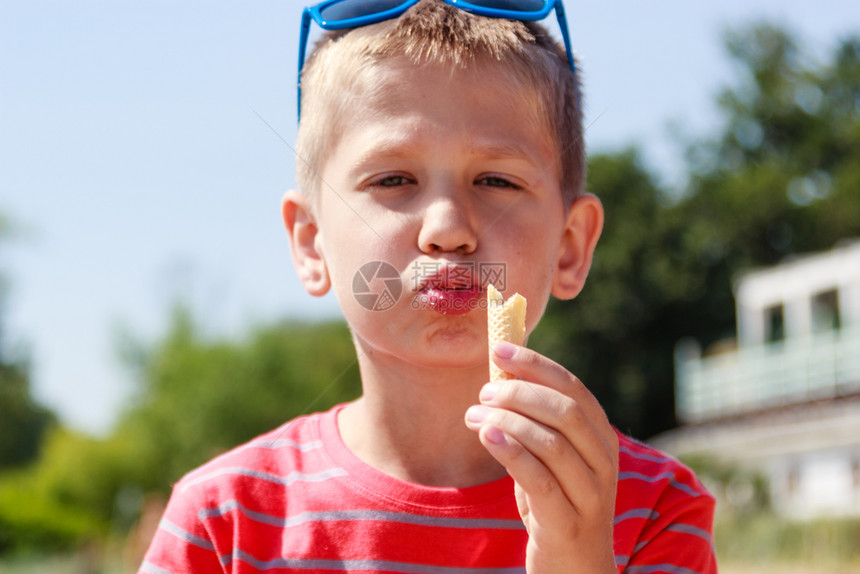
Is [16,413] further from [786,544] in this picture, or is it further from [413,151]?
[413,151]

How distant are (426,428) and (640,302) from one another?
37.3m

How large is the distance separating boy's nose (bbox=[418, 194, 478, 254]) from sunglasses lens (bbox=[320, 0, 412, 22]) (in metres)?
0.69

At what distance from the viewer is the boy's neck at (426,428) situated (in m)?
2.44

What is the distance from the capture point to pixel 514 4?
8.49 feet

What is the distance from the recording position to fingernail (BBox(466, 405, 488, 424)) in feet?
5.90

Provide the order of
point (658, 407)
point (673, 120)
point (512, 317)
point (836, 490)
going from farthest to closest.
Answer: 1. point (673, 120)
2. point (658, 407)
3. point (836, 490)
4. point (512, 317)

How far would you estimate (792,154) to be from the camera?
127ft

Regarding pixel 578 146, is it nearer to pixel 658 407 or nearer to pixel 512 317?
pixel 512 317

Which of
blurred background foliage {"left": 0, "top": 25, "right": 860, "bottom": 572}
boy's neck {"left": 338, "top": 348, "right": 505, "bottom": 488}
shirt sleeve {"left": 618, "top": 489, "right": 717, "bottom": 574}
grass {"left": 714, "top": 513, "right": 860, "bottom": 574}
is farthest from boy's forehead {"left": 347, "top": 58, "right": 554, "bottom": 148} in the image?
blurred background foliage {"left": 0, "top": 25, "right": 860, "bottom": 572}

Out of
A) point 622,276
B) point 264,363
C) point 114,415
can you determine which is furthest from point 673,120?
point 114,415

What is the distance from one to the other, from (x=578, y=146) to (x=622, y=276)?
1448 inches

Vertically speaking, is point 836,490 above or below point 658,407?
below

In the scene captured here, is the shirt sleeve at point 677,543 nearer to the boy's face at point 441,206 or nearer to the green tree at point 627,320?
the boy's face at point 441,206

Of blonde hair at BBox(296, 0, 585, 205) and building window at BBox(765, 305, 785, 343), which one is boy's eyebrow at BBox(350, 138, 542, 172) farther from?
building window at BBox(765, 305, 785, 343)
